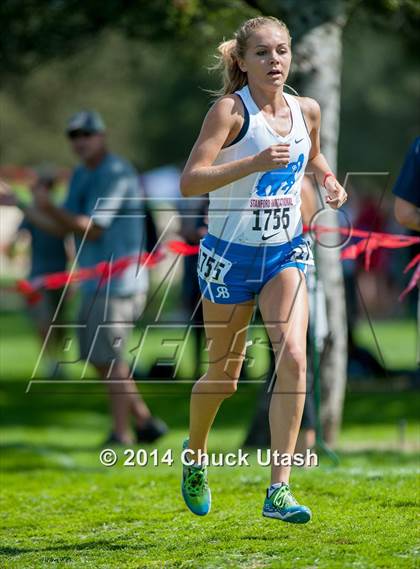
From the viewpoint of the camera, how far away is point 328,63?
10188mm

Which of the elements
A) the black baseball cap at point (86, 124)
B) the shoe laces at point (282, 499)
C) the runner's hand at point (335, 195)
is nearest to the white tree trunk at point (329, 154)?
the black baseball cap at point (86, 124)

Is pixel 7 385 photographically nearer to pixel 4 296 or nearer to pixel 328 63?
pixel 328 63

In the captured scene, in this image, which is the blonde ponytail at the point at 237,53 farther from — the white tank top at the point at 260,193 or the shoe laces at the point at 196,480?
the shoe laces at the point at 196,480

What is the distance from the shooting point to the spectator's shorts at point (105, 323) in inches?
412

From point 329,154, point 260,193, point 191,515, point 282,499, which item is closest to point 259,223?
point 260,193

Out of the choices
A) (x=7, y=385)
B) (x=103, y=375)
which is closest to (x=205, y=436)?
(x=103, y=375)

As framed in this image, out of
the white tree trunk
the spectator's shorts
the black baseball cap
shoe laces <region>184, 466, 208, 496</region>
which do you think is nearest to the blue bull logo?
shoe laces <region>184, 466, 208, 496</region>

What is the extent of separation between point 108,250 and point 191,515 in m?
4.28

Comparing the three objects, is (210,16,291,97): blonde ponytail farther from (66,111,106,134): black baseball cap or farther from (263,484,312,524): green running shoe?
(66,111,106,134): black baseball cap

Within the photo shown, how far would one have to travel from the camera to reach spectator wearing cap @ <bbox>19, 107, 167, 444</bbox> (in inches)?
410

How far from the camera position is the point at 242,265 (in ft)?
19.3

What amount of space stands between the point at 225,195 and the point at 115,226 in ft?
15.7

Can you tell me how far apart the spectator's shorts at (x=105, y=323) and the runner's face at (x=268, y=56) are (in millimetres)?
4752

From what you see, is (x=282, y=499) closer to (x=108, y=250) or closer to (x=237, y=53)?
(x=237, y=53)
